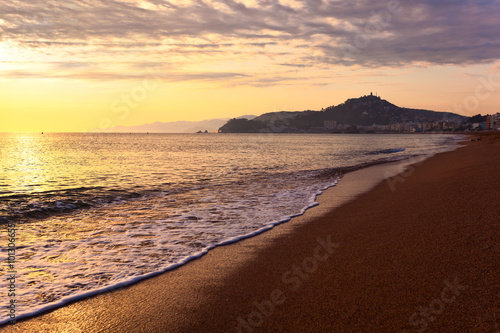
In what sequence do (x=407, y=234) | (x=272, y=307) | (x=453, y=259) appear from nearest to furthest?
(x=272, y=307) → (x=453, y=259) → (x=407, y=234)

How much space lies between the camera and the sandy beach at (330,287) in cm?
454

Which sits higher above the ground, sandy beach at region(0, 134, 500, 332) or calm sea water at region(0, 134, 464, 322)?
sandy beach at region(0, 134, 500, 332)

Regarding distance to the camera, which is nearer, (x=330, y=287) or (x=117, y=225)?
(x=330, y=287)

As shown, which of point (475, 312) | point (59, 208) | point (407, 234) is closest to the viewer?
point (475, 312)

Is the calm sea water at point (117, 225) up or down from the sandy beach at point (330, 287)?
down

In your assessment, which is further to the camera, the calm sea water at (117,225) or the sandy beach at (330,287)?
the calm sea water at (117,225)

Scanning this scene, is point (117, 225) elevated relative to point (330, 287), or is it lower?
lower

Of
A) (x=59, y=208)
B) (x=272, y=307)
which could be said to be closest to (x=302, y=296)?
(x=272, y=307)

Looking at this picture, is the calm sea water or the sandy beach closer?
the sandy beach

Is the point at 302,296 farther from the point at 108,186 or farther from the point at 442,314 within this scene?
the point at 108,186

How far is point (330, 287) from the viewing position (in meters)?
5.55

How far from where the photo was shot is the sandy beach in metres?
4.54

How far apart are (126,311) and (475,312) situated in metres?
4.94

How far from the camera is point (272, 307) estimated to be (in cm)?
513
